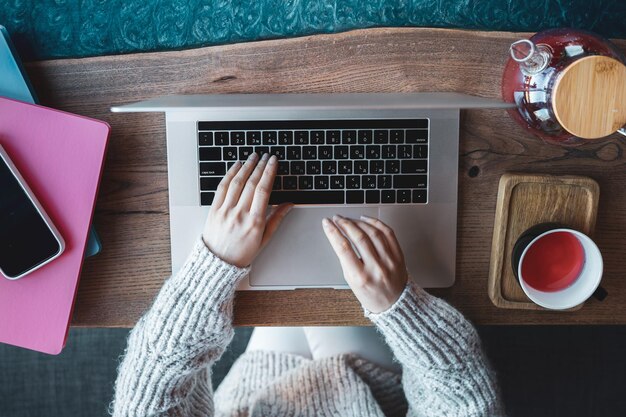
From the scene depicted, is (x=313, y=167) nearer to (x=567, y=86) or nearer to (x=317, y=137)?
(x=317, y=137)

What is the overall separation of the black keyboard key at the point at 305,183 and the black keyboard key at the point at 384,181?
0.10m

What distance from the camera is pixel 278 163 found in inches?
33.7

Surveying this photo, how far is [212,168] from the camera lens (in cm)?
87

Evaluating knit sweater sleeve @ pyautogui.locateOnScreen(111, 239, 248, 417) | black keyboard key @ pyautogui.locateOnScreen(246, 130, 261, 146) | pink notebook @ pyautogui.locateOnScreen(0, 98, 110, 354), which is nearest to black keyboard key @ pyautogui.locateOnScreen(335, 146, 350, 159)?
black keyboard key @ pyautogui.locateOnScreen(246, 130, 261, 146)

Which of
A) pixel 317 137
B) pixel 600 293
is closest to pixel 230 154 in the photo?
pixel 317 137

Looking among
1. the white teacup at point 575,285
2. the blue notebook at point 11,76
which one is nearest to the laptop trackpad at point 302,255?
the white teacup at point 575,285

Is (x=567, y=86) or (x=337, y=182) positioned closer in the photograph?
(x=567, y=86)

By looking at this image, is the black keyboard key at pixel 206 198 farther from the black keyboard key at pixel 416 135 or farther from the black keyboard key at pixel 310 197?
the black keyboard key at pixel 416 135

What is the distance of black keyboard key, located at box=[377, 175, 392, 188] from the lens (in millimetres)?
865

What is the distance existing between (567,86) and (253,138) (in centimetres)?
41

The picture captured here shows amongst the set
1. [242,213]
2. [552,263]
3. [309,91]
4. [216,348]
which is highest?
[309,91]

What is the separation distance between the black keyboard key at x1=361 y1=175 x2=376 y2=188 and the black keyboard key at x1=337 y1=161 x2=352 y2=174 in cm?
2

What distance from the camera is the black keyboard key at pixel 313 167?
86 centimetres

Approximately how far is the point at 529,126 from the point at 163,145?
1.74ft
